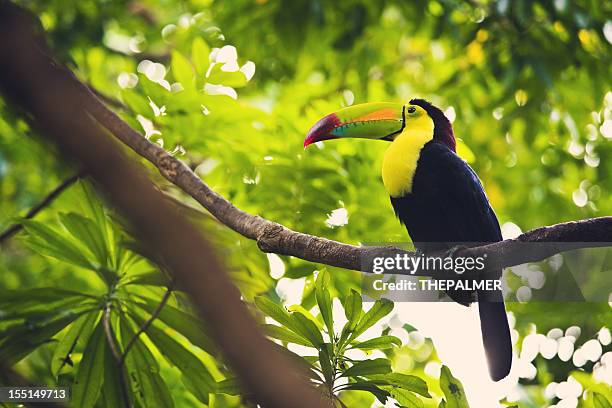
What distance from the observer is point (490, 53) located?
3664mm

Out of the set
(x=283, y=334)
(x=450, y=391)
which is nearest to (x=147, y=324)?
(x=283, y=334)

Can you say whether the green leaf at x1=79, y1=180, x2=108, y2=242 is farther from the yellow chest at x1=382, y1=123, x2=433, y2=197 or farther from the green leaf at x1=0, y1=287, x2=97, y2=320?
the yellow chest at x1=382, y1=123, x2=433, y2=197

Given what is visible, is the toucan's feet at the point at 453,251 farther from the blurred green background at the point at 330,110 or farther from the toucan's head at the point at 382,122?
the toucan's head at the point at 382,122

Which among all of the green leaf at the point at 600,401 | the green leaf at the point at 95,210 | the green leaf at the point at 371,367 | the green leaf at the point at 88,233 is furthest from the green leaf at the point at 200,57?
the green leaf at the point at 600,401

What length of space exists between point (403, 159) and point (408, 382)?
28.4 inches

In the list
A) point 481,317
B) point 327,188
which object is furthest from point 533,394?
point 327,188

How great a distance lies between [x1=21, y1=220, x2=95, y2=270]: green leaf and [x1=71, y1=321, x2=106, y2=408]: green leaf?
255 mm

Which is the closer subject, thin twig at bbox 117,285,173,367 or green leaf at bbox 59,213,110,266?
thin twig at bbox 117,285,173,367

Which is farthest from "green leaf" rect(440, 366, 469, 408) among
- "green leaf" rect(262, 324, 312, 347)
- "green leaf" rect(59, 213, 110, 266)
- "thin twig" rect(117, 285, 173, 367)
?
"green leaf" rect(59, 213, 110, 266)

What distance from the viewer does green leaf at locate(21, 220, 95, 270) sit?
2.35 meters

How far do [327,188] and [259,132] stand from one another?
406 mm

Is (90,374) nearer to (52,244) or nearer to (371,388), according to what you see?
(52,244)

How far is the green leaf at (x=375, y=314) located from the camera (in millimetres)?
1997

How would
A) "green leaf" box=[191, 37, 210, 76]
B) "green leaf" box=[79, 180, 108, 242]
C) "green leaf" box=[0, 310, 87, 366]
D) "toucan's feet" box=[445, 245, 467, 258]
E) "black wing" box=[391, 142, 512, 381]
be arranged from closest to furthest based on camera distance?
"toucan's feet" box=[445, 245, 467, 258] < "black wing" box=[391, 142, 512, 381] < "green leaf" box=[0, 310, 87, 366] < "green leaf" box=[79, 180, 108, 242] < "green leaf" box=[191, 37, 210, 76]
